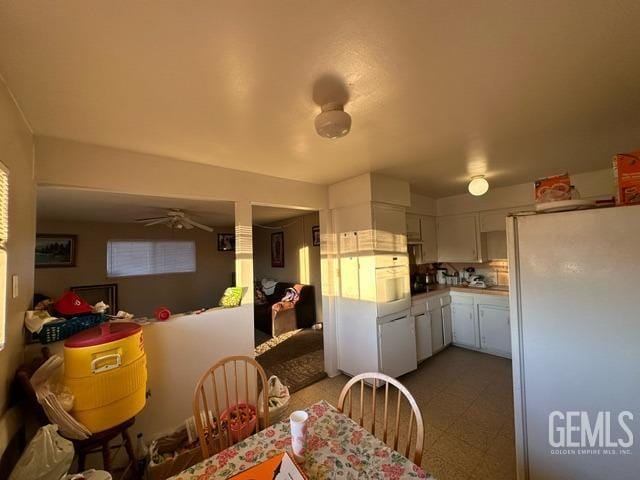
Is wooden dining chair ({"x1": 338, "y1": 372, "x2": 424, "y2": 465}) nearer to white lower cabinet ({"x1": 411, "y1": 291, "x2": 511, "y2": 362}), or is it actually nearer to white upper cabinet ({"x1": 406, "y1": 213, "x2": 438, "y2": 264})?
white lower cabinet ({"x1": 411, "y1": 291, "x2": 511, "y2": 362})

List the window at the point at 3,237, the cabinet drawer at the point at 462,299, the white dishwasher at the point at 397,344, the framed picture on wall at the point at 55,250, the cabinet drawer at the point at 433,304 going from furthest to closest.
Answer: the framed picture on wall at the point at 55,250, the cabinet drawer at the point at 462,299, the cabinet drawer at the point at 433,304, the white dishwasher at the point at 397,344, the window at the point at 3,237

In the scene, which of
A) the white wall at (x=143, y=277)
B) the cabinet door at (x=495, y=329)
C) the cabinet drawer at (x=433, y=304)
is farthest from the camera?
the white wall at (x=143, y=277)

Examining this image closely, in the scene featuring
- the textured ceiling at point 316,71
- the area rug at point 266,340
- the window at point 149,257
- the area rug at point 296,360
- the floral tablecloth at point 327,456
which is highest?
the textured ceiling at point 316,71

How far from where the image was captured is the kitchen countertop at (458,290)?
11.1ft

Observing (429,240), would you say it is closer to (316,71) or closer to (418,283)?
(418,283)

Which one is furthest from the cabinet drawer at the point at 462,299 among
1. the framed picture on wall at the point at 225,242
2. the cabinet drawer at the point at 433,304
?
the framed picture on wall at the point at 225,242

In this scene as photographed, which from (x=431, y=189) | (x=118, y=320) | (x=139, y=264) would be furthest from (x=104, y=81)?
(x=139, y=264)

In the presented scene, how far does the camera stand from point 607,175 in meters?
2.80

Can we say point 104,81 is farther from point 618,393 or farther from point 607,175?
point 607,175

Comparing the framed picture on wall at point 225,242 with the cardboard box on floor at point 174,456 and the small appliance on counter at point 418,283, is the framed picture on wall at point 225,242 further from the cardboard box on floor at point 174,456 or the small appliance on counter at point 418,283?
the cardboard box on floor at point 174,456

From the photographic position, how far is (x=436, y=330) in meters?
3.55

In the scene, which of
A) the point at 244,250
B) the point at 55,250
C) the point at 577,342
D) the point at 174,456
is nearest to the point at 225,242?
the point at 55,250

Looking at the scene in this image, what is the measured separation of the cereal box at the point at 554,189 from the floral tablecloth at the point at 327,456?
155cm

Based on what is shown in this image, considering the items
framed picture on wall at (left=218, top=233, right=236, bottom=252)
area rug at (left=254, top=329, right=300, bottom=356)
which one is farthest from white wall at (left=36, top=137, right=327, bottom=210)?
framed picture on wall at (left=218, top=233, right=236, bottom=252)
